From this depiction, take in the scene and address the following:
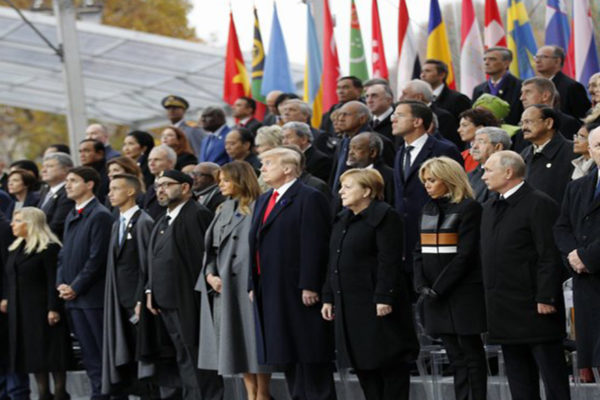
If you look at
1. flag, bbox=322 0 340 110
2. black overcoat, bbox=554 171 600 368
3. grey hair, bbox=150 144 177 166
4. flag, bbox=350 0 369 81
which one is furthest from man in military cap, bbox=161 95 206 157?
black overcoat, bbox=554 171 600 368

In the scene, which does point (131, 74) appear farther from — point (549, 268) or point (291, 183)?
point (549, 268)

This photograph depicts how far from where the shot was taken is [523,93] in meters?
10.7

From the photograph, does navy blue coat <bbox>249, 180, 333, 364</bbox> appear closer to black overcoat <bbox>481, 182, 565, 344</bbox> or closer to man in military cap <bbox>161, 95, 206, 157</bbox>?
black overcoat <bbox>481, 182, 565, 344</bbox>

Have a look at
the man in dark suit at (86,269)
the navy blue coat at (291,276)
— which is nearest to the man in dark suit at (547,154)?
the navy blue coat at (291,276)

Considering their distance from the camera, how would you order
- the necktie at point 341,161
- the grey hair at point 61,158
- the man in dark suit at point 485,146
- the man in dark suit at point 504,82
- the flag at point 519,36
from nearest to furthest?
the man in dark suit at point 485,146 → the necktie at point 341,161 → the man in dark suit at point 504,82 → the grey hair at point 61,158 → the flag at point 519,36

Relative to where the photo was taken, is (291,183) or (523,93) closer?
(291,183)

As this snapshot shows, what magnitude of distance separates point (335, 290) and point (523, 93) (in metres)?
2.60

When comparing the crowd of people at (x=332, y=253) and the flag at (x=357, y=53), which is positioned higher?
the flag at (x=357, y=53)

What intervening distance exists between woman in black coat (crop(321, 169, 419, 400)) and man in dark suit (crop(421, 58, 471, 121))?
128 inches

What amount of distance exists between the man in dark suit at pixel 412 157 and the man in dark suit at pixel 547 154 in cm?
76

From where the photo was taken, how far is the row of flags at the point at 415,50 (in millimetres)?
13898

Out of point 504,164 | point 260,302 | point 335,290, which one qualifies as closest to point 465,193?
point 504,164

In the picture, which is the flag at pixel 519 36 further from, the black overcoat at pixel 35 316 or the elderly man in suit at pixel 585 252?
the elderly man in suit at pixel 585 252

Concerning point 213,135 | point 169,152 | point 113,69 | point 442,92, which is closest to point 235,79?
point 213,135
